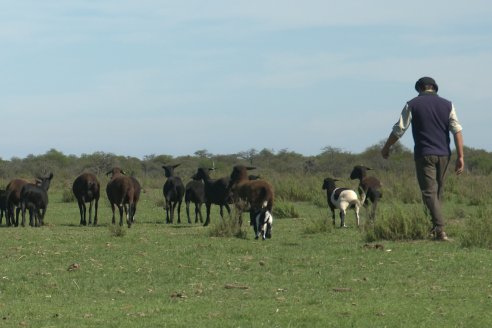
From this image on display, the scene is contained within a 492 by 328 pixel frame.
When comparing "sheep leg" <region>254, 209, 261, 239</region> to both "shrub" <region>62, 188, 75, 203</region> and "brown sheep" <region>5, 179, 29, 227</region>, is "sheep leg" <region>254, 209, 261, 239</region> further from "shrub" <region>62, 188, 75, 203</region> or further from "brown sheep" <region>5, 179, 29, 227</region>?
"shrub" <region>62, 188, 75, 203</region>

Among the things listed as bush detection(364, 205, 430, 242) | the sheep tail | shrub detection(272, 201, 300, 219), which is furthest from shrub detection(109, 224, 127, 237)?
shrub detection(272, 201, 300, 219)

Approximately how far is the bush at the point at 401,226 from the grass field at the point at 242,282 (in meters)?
0.36

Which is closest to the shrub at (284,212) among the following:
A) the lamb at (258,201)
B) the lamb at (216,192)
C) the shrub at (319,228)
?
the lamb at (216,192)

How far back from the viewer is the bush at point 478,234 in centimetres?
1503

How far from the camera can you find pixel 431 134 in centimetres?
1538

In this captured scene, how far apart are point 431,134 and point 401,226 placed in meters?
1.71

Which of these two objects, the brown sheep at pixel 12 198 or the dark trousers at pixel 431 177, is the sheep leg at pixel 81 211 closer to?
the brown sheep at pixel 12 198

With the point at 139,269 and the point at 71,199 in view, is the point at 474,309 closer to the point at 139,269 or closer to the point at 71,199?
the point at 139,269

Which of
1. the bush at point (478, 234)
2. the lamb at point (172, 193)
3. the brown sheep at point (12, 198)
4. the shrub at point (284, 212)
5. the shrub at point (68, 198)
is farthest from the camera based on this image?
the shrub at point (68, 198)

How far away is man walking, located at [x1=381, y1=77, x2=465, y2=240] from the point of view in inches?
603

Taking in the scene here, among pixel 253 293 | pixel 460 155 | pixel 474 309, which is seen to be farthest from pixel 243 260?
pixel 474 309

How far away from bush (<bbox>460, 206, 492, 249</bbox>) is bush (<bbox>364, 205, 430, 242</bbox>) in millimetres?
704

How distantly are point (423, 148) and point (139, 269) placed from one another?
4820 mm

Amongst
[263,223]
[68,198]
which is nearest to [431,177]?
[263,223]
